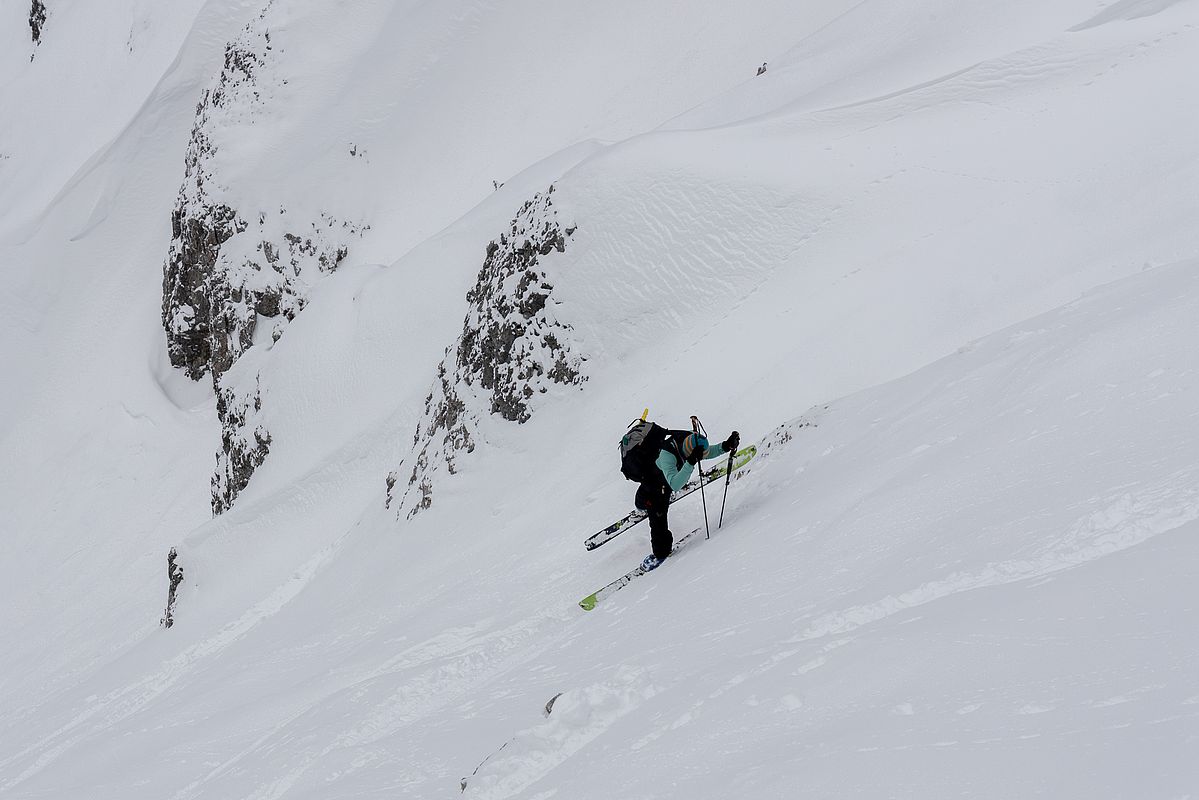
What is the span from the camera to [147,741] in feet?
36.8

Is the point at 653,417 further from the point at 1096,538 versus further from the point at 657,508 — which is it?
the point at 1096,538

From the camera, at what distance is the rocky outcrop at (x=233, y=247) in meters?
31.2

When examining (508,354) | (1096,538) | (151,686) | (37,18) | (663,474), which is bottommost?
(1096,538)

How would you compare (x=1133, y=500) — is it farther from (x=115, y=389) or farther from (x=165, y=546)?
(x=115, y=389)

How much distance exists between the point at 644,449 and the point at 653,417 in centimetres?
390

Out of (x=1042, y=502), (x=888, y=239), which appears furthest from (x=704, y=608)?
(x=888, y=239)

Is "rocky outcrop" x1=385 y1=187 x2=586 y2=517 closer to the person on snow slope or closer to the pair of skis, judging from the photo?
the pair of skis

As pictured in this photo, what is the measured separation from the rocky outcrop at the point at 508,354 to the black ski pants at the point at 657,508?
5511 mm

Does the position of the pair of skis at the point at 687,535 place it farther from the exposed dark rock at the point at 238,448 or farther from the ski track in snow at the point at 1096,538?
the exposed dark rock at the point at 238,448

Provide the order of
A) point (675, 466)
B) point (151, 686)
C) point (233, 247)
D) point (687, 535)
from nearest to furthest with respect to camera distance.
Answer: point (675, 466)
point (687, 535)
point (151, 686)
point (233, 247)

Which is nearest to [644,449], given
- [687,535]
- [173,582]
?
[687,535]

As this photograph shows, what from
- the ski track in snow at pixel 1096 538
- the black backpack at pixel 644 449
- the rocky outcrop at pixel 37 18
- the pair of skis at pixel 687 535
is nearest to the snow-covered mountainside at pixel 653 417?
the ski track in snow at pixel 1096 538

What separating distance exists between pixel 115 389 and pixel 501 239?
26098 millimetres

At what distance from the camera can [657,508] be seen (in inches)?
348
